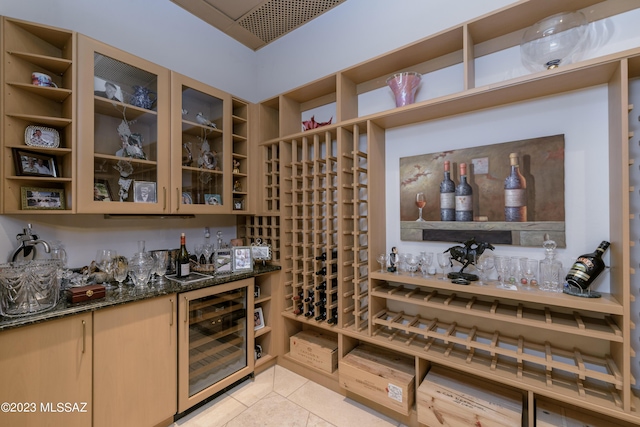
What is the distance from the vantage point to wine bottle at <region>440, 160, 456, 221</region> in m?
1.86

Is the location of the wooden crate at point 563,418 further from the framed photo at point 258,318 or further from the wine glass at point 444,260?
the framed photo at point 258,318

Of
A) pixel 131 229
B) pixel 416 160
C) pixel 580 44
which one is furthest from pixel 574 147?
pixel 131 229

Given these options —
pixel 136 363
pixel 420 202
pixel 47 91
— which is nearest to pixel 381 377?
pixel 420 202

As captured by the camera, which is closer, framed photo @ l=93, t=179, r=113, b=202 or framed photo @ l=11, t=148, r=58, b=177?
framed photo @ l=11, t=148, r=58, b=177

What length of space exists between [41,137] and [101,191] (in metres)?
0.42

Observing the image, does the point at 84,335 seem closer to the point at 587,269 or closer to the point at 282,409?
the point at 282,409

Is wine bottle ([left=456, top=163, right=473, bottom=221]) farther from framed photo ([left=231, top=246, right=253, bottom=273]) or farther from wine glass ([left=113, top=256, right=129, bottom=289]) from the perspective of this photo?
wine glass ([left=113, top=256, right=129, bottom=289])

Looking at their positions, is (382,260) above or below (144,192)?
below

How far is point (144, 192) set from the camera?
1881 mm

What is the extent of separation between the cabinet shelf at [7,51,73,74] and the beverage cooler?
5.23ft

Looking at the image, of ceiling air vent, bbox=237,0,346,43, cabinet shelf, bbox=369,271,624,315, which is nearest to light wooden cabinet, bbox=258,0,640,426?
cabinet shelf, bbox=369,271,624,315

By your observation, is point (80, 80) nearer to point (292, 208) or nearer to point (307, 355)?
point (292, 208)

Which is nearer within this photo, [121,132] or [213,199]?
[121,132]

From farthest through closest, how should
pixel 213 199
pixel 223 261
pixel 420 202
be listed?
pixel 213 199 → pixel 223 261 → pixel 420 202
